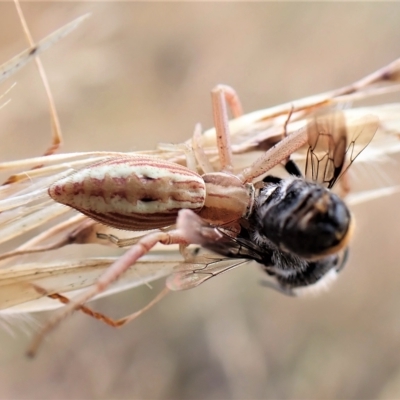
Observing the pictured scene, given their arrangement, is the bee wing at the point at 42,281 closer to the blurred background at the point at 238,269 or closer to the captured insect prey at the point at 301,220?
the captured insect prey at the point at 301,220

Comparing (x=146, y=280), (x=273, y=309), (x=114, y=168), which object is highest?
(x=114, y=168)

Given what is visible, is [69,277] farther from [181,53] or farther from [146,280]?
[181,53]

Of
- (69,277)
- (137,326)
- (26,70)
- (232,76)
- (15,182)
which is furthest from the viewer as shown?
(232,76)

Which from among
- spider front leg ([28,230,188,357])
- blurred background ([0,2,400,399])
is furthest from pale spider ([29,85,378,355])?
blurred background ([0,2,400,399])

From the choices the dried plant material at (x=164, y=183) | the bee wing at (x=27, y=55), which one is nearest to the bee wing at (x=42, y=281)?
the dried plant material at (x=164, y=183)

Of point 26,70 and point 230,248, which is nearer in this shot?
point 230,248

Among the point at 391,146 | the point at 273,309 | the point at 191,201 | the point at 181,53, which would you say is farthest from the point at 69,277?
the point at 181,53
